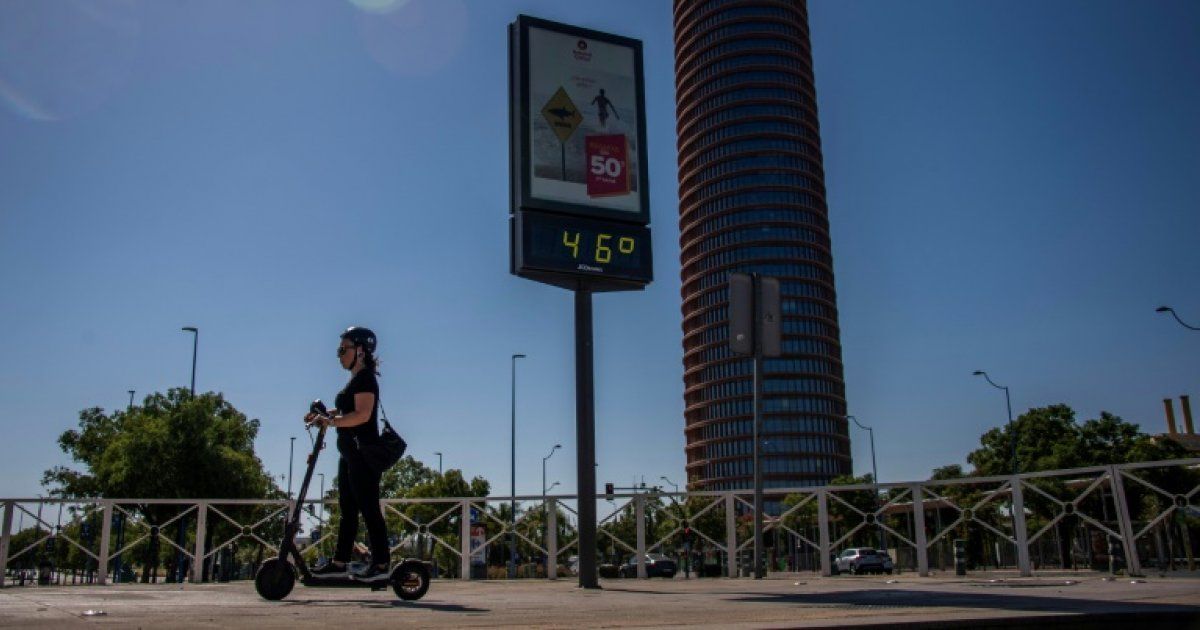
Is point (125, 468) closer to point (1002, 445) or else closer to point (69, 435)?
point (69, 435)

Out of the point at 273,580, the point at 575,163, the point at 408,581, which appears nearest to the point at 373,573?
the point at 408,581

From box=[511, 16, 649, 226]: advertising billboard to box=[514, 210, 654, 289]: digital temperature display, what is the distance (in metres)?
0.17

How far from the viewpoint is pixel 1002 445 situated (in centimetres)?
5812

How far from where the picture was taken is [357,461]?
737 cm

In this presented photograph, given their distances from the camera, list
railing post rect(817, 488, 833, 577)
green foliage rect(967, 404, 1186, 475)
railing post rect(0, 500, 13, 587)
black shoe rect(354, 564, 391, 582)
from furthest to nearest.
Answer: green foliage rect(967, 404, 1186, 475) → railing post rect(817, 488, 833, 577) → railing post rect(0, 500, 13, 587) → black shoe rect(354, 564, 391, 582)

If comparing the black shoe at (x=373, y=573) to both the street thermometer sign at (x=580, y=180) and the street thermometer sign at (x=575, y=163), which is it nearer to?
the street thermometer sign at (x=580, y=180)

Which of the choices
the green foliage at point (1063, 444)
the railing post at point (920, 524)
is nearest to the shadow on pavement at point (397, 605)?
the railing post at point (920, 524)

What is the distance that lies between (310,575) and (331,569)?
19cm

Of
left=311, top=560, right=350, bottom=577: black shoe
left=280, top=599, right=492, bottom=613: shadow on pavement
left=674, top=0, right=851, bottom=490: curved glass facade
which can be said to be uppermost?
left=674, top=0, right=851, bottom=490: curved glass facade

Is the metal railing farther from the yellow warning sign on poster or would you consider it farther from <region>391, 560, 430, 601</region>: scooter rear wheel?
the yellow warning sign on poster

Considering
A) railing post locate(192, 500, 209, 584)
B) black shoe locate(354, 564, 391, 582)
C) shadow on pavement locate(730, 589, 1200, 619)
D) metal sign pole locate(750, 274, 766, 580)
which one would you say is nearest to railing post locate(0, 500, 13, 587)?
railing post locate(192, 500, 209, 584)

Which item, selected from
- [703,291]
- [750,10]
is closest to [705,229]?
[703,291]

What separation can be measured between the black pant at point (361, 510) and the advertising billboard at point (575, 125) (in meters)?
6.85

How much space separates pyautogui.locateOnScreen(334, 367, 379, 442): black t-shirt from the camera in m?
7.34
